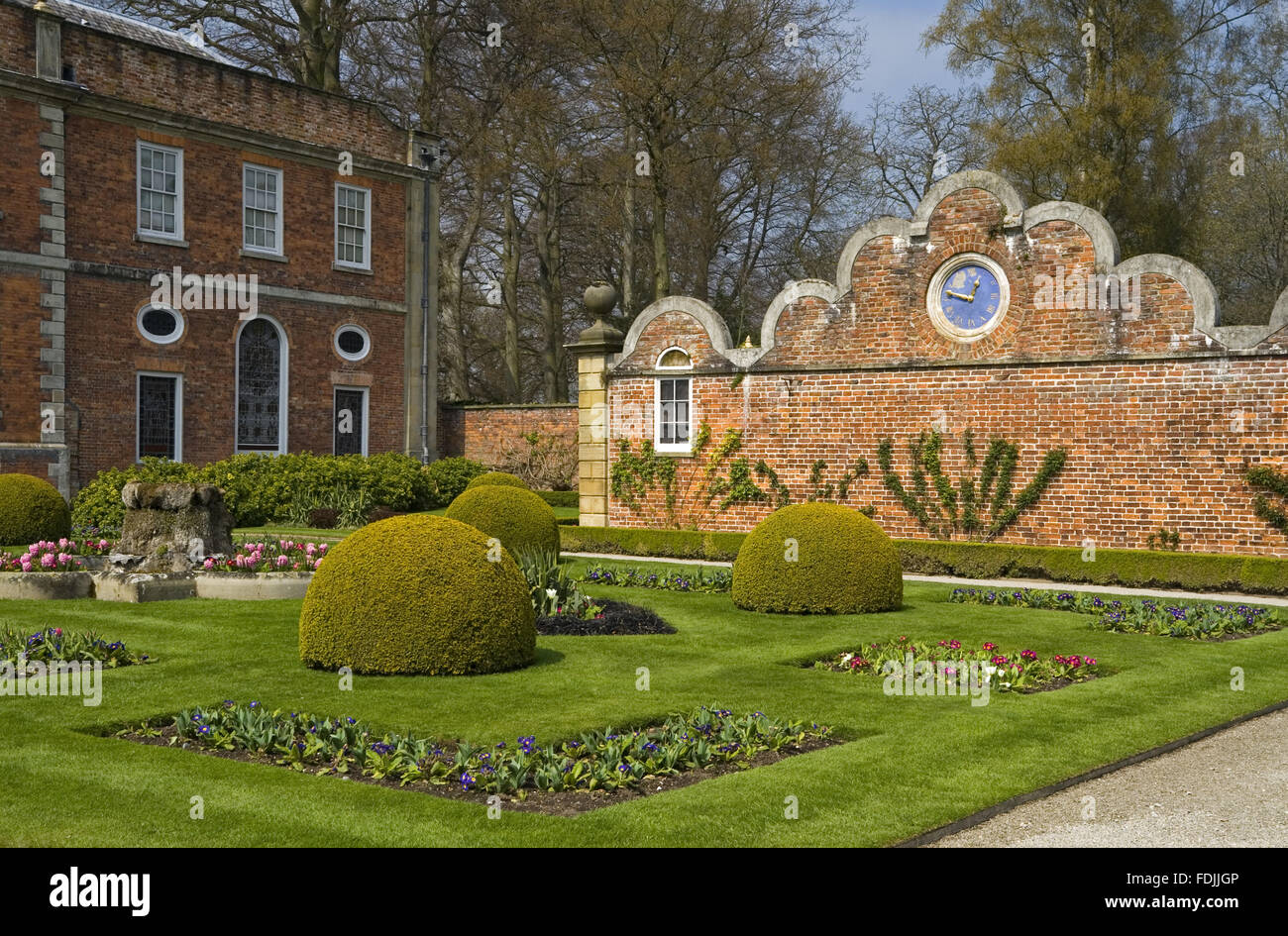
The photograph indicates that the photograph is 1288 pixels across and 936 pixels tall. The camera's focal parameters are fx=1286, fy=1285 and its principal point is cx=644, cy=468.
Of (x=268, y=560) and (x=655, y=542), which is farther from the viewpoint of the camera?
(x=655, y=542)

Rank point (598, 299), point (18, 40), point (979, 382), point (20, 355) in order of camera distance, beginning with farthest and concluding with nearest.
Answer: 1. point (18, 40)
2. point (20, 355)
3. point (598, 299)
4. point (979, 382)

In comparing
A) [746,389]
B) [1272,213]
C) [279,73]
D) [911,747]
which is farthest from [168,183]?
[1272,213]

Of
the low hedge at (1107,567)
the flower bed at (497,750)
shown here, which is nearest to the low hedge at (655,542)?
the low hedge at (1107,567)

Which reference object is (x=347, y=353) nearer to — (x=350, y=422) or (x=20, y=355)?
(x=350, y=422)

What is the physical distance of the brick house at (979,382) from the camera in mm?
18547

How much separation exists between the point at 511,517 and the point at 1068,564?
8.06 m

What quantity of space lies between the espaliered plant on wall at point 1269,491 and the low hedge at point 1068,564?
788mm

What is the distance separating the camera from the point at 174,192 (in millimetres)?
28141

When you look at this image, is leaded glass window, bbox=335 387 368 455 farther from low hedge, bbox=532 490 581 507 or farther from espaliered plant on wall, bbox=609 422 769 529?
espaliered plant on wall, bbox=609 422 769 529

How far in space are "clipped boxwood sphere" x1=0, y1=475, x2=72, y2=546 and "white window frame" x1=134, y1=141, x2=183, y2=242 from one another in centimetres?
793

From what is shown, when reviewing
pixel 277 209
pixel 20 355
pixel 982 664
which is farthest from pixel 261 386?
pixel 982 664

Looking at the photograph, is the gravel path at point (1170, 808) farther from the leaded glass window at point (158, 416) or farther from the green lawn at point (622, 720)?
the leaded glass window at point (158, 416)

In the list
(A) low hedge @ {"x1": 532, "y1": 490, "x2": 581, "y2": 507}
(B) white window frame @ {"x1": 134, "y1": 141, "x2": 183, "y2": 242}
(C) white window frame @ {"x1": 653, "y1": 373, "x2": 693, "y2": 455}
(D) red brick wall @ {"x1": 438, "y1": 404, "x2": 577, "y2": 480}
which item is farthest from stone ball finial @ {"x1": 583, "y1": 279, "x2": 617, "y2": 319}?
(B) white window frame @ {"x1": 134, "y1": 141, "x2": 183, "y2": 242}
